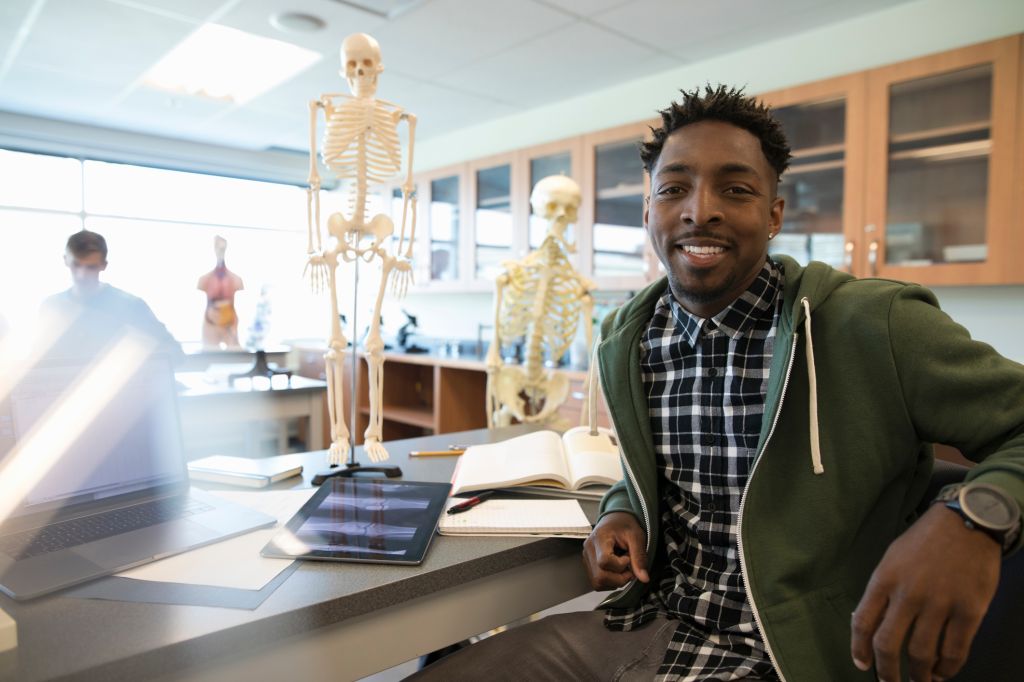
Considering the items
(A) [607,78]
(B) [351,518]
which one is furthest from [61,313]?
(A) [607,78]

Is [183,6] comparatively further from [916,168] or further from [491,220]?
[916,168]

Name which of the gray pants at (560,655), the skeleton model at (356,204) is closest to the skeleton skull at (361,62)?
the skeleton model at (356,204)

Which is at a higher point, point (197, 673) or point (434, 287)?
point (434, 287)

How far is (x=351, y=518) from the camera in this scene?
1.08 metres

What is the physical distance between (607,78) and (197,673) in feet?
11.5

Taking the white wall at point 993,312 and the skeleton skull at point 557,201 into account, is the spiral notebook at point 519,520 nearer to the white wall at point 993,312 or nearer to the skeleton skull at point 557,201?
the skeleton skull at point 557,201

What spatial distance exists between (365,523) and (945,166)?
8.15 ft

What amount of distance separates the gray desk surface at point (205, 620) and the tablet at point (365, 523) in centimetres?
2

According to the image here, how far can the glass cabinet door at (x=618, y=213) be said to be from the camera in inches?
132

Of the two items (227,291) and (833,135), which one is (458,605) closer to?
(833,135)

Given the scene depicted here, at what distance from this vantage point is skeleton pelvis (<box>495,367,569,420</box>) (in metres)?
2.53

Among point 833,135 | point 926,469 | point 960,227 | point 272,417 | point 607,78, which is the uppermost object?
point 607,78

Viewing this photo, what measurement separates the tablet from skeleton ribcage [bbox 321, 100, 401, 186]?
0.74 metres

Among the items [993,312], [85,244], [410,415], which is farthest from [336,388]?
[410,415]
